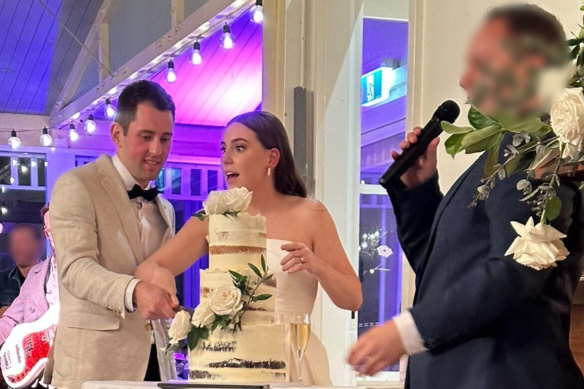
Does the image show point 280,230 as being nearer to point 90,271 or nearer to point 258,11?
point 90,271

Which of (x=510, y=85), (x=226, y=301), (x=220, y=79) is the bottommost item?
(x=226, y=301)

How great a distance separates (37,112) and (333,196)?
5.82 meters

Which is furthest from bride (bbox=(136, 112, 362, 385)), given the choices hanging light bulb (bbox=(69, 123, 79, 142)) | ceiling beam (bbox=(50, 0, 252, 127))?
hanging light bulb (bbox=(69, 123, 79, 142))

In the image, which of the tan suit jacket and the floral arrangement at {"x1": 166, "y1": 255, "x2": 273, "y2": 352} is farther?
the tan suit jacket

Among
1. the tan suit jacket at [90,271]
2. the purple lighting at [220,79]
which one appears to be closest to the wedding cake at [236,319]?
the tan suit jacket at [90,271]

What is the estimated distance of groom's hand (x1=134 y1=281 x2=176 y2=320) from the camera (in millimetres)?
2037

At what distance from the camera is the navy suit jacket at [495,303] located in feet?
3.94

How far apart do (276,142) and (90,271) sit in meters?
0.71

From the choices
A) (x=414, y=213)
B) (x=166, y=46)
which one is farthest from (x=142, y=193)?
(x=166, y=46)

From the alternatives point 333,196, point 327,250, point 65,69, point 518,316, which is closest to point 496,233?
point 518,316

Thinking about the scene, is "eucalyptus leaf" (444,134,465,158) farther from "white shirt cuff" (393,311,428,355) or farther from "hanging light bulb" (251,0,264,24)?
"hanging light bulb" (251,0,264,24)

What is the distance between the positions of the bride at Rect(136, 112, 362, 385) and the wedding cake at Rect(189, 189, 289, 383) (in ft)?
1.66

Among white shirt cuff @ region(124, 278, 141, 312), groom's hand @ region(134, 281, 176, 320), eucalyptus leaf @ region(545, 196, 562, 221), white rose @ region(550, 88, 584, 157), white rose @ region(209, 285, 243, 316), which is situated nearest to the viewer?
white rose @ region(550, 88, 584, 157)

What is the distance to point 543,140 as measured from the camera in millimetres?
981
